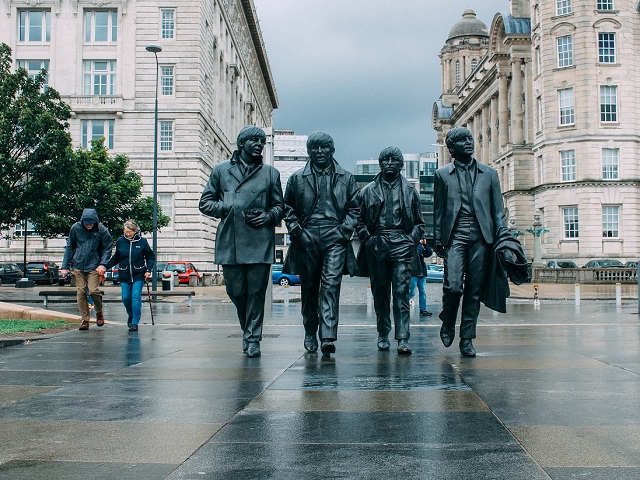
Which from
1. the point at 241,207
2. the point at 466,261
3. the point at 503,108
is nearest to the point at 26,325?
the point at 241,207

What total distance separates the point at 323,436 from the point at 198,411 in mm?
1036

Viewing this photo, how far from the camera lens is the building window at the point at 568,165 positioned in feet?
176

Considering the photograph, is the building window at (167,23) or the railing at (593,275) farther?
the building window at (167,23)

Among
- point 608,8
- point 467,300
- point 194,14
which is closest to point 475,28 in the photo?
point 608,8

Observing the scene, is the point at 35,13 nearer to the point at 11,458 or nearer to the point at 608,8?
the point at 608,8

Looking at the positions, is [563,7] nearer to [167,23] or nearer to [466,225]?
[167,23]

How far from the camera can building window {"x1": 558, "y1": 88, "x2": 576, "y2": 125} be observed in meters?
53.7

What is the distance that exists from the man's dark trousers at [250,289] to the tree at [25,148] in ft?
80.4

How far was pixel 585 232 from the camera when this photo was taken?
52625 millimetres

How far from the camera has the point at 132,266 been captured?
12398 millimetres

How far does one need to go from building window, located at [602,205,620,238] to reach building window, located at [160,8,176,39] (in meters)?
30.1

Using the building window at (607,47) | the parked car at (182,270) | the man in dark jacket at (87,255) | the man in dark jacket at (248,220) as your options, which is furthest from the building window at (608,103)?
the man in dark jacket at (248,220)

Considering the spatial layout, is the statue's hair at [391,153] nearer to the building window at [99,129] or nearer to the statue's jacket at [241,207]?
the statue's jacket at [241,207]

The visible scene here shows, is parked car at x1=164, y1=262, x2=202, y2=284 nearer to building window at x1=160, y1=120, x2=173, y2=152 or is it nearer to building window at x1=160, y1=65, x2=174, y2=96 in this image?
building window at x1=160, y1=120, x2=173, y2=152
